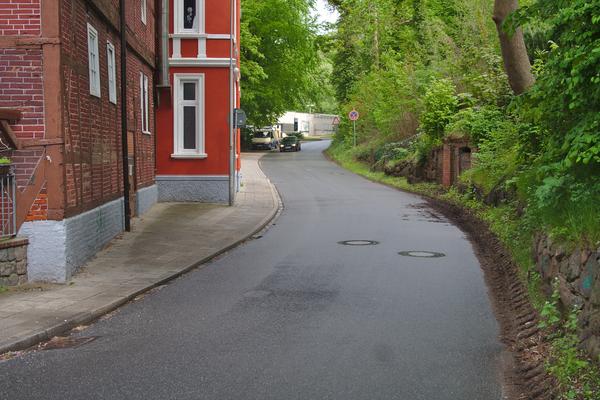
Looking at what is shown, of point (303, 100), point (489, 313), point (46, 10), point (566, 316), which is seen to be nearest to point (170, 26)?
point (46, 10)

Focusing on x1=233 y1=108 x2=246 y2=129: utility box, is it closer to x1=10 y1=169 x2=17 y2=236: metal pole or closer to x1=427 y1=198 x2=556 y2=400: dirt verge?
x1=427 y1=198 x2=556 y2=400: dirt verge

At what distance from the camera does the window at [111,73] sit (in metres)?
13.1

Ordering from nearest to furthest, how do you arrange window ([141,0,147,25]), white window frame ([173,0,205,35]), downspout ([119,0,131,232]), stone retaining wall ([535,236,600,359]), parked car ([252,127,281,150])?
stone retaining wall ([535,236,600,359]) < downspout ([119,0,131,232]) < window ([141,0,147,25]) < white window frame ([173,0,205,35]) < parked car ([252,127,281,150])

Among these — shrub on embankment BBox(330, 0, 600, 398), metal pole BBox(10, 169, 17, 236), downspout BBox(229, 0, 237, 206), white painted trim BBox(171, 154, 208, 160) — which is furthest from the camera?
white painted trim BBox(171, 154, 208, 160)

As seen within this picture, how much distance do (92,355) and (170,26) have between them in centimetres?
1654

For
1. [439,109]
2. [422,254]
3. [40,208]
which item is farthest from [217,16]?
[40,208]

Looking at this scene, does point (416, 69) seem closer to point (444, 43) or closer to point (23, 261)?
point (444, 43)

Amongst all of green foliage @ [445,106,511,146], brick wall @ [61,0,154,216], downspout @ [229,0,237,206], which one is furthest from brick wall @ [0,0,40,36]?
green foliage @ [445,106,511,146]

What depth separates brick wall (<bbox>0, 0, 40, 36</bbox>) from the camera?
9.02 metres

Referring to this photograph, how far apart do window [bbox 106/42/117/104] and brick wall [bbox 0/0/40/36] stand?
3.91 meters

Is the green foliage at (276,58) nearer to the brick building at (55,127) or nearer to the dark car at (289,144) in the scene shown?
the dark car at (289,144)

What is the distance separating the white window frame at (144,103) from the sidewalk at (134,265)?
7.59ft

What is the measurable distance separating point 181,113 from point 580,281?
16.9 m

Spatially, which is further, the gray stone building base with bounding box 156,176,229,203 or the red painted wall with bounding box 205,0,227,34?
the red painted wall with bounding box 205,0,227,34
